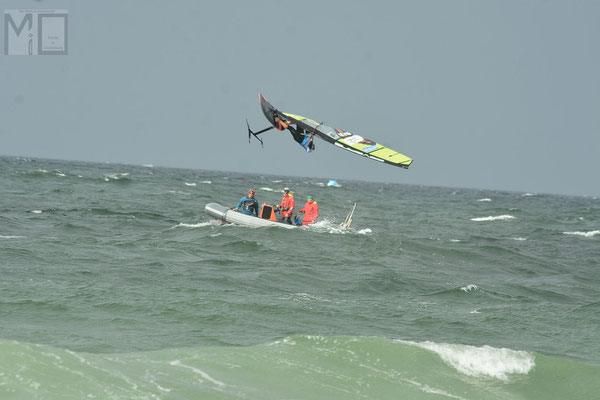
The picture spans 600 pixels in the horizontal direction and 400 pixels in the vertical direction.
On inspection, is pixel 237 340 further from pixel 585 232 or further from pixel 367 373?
pixel 585 232

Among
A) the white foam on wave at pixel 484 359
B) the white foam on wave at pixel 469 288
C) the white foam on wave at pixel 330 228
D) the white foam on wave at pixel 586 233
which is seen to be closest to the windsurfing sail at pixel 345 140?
the white foam on wave at pixel 469 288

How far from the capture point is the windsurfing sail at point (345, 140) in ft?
60.3

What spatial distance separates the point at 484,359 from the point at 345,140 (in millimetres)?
10940

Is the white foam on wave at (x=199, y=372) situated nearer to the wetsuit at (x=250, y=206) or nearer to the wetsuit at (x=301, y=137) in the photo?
the wetsuit at (x=301, y=137)

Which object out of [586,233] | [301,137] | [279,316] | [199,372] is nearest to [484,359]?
[279,316]

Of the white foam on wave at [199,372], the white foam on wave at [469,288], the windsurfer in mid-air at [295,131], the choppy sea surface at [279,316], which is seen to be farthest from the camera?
the windsurfer in mid-air at [295,131]

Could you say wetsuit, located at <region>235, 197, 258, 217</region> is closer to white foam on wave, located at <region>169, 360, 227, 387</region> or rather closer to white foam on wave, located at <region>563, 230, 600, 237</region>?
white foam on wave, located at <region>169, 360, 227, 387</region>

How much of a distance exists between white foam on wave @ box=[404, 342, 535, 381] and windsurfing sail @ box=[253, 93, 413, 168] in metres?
8.76

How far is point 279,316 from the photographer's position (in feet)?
36.5

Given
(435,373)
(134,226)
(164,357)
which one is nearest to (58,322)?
(164,357)

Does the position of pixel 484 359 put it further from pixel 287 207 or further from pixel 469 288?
pixel 287 207

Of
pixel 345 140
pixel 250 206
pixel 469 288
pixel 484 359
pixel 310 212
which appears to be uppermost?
pixel 345 140

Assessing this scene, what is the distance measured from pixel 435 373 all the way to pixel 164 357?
3.35 meters

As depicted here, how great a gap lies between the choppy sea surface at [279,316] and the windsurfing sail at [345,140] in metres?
2.86
